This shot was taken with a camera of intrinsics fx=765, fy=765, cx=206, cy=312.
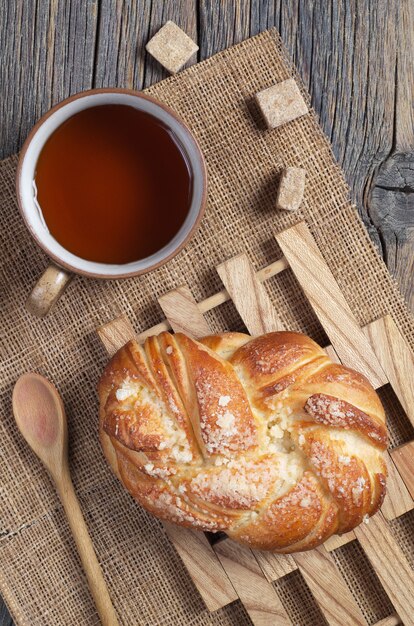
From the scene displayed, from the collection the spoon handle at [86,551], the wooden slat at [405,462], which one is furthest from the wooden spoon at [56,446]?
the wooden slat at [405,462]

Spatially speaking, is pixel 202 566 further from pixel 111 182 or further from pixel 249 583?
pixel 111 182

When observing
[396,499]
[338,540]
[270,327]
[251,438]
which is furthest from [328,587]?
[270,327]

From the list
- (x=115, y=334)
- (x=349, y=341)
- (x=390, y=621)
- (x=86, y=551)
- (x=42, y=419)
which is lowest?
(x=390, y=621)

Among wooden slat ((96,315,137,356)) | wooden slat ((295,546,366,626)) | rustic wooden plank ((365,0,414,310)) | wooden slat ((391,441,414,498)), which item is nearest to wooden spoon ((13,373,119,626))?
wooden slat ((96,315,137,356))

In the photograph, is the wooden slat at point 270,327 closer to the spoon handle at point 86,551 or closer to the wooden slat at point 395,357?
the wooden slat at point 395,357

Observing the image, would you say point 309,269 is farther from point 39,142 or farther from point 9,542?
point 9,542
